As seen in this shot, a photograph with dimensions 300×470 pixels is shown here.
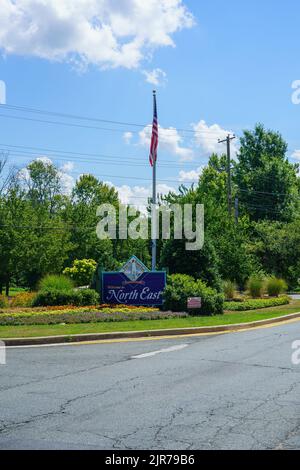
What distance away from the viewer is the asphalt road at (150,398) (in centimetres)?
598

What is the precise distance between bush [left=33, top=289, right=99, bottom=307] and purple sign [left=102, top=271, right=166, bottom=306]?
2.39 ft

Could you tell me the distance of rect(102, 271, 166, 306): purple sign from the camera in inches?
886

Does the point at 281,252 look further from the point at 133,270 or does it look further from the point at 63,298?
the point at 63,298

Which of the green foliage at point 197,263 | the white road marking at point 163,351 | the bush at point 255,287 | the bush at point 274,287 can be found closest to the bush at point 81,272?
the bush at point 255,287

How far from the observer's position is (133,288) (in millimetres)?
22562

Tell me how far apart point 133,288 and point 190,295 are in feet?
8.64

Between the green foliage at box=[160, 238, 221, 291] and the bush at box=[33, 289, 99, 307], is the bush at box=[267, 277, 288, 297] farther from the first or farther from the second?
the bush at box=[33, 289, 99, 307]

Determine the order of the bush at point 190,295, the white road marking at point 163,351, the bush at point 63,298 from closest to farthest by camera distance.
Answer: the white road marking at point 163,351, the bush at point 190,295, the bush at point 63,298

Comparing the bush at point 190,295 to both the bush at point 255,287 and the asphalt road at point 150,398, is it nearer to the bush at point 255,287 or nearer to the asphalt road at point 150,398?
the asphalt road at point 150,398

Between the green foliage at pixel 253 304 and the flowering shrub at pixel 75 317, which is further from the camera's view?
the green foliage at pixel 253 304

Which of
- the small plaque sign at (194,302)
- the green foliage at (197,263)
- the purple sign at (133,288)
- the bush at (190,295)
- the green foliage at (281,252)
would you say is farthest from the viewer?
the green foliage at (281,252)

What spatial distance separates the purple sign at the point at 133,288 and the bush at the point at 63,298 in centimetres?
73

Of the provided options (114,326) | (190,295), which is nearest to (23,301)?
(190,295)
